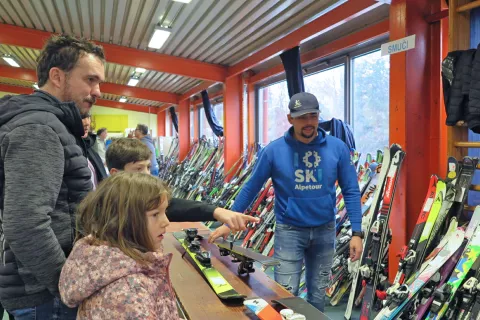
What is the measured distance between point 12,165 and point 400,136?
9.21 ft

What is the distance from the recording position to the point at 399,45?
3.02m

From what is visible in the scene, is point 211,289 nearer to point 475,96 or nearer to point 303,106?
point 303,106

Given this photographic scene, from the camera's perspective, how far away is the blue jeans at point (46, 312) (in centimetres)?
114

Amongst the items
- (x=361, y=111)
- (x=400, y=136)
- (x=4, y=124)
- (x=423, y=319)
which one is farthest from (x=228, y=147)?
(x=4, y=124)

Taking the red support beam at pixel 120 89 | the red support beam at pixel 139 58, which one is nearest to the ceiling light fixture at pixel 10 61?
the red support beam at pixel 120 89

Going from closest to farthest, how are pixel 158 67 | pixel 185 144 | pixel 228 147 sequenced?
pixel 158 67 → pixel 228 147 → pixel 185 144

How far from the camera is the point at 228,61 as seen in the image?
274 inches

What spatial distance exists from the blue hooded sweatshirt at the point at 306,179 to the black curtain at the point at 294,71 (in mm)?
2884

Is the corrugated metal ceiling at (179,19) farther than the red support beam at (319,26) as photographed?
Yes

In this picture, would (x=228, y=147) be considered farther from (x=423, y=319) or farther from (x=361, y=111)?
(x=423, y=319)

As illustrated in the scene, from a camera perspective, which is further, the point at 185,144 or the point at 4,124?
the point at 185,144

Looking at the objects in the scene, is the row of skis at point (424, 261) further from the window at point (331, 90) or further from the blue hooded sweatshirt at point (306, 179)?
the window at point (331, 90)

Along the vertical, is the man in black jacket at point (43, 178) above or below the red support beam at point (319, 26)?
below

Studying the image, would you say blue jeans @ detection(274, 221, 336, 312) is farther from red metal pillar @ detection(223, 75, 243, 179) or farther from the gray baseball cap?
red metal pillar @ detection(223, 75, 243, 179)
